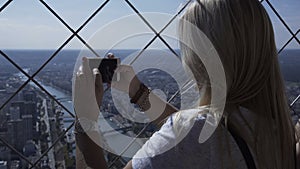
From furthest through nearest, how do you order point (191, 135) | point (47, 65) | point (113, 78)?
point (47, 65), point (113, 78), point (191, 135)

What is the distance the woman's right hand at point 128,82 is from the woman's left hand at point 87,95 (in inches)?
4.4

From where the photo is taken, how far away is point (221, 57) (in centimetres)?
56

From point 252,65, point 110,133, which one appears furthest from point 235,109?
point 110,133

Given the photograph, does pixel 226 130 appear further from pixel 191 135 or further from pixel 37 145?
pixel 37 145

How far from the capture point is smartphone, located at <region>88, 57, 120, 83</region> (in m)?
0.69

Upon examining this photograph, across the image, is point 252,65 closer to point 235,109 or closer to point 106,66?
point 235,109

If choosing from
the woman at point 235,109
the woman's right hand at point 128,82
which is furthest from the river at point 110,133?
the woman at point 235,109

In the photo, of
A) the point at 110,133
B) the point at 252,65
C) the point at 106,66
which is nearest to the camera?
the point at 252,65

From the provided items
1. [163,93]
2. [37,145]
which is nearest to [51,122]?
[37,145]

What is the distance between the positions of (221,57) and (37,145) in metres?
0.58

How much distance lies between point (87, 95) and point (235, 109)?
0.22 metres

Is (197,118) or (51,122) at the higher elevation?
(51,122)

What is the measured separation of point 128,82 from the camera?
0.76 m

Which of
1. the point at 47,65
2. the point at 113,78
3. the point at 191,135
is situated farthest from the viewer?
the point at 47,65
